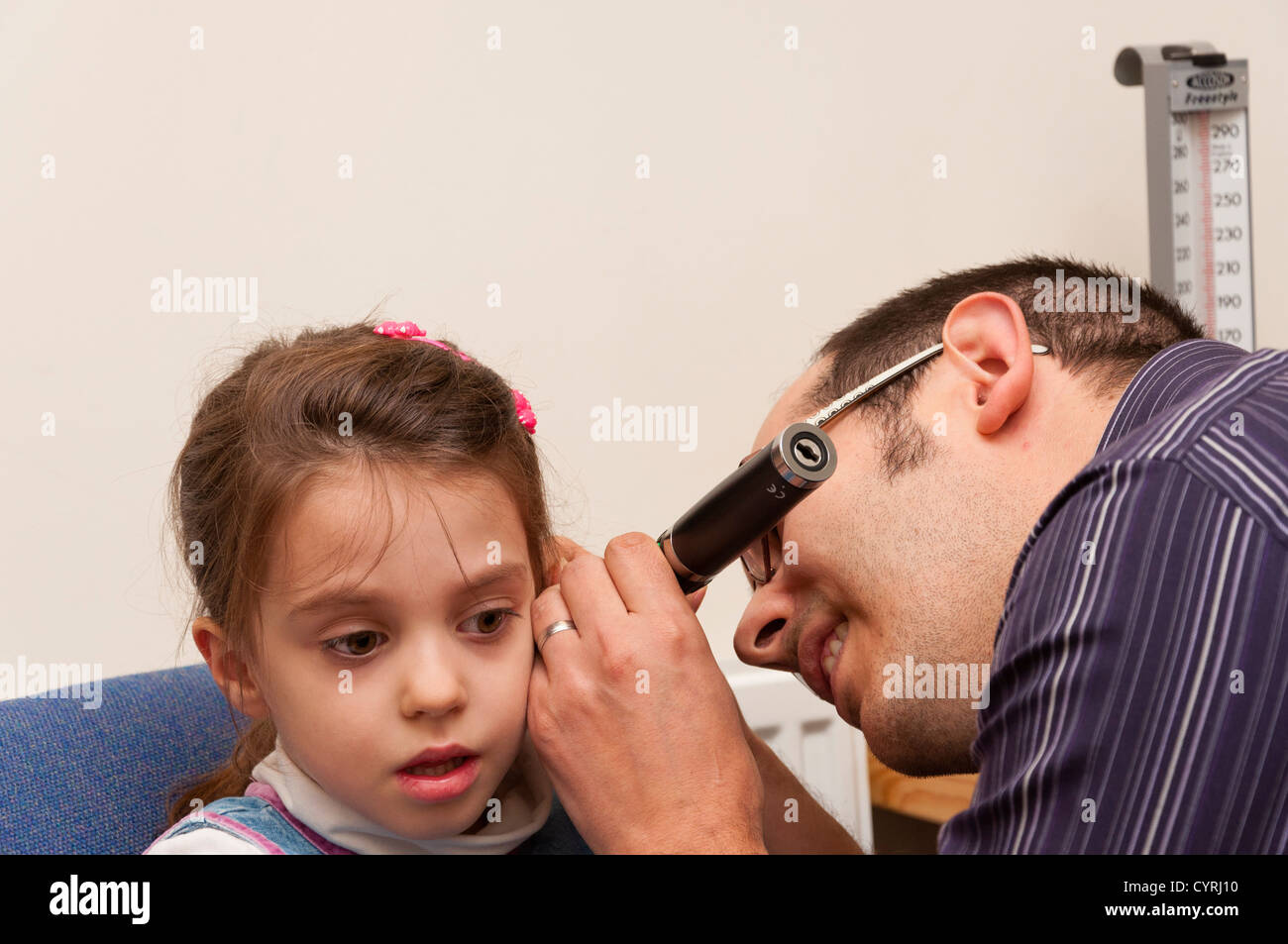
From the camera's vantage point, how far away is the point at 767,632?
1.12 meters

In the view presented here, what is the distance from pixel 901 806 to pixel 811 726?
0.24 meters

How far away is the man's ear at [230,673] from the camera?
3.06 feet

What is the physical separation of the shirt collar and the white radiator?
0.81 metres

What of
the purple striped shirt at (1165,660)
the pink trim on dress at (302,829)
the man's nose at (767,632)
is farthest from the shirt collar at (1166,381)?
the pink trim on dress at (302,829)

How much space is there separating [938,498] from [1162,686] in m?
0.35

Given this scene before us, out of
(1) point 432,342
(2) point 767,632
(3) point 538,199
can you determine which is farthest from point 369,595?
(3) point 538,199

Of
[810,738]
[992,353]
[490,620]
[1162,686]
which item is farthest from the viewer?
[810,738]

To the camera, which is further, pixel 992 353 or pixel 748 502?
pixel 992 353

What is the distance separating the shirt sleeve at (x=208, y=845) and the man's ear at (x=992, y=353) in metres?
0.69

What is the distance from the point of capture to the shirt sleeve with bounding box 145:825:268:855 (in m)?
0.82

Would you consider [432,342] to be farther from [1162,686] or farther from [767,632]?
[1162,686]

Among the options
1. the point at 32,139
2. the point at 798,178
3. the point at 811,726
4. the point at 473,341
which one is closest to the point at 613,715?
the point at 473,341

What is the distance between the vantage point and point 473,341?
4.96 feet

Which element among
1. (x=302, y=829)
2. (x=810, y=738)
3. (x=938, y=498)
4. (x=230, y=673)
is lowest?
(x=810, y=738)
